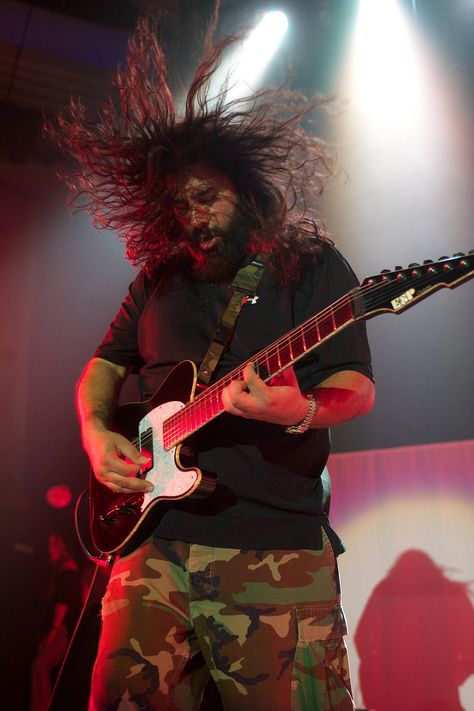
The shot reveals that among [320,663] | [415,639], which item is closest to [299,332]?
[320,663]

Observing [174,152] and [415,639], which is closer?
[174,152]

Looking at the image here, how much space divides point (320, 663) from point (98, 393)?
134cm

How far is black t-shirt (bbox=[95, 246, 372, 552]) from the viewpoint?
80.1 inches

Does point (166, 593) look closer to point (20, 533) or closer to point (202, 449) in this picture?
point (202, 449)

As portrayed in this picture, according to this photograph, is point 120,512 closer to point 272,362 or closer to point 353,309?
point 272,362

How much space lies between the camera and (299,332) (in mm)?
1951

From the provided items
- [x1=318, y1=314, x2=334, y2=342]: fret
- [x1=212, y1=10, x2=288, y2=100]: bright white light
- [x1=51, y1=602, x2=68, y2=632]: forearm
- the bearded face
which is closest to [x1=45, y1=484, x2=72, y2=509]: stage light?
[x1=51, y1=602, x2=68, y2=632]: forearm

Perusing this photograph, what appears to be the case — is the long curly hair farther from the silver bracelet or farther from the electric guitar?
the silver bracelet

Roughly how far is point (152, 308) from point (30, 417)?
2755mm

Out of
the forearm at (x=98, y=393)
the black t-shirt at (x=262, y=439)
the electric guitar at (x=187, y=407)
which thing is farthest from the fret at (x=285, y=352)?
the forearm at (x=98, y=393)

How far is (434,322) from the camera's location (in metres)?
4.67

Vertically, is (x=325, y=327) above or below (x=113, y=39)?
below

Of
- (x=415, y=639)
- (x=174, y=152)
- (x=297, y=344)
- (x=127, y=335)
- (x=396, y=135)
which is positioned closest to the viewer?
(x=297, y=344)

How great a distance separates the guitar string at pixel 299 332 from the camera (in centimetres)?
184
